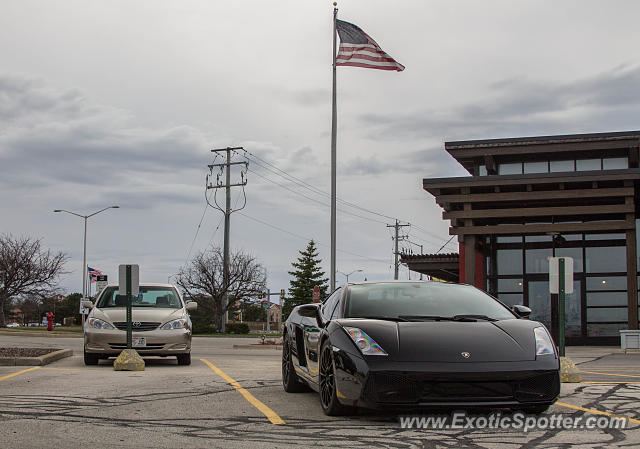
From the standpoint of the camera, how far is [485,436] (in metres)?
6.12

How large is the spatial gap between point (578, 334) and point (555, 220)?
13.5 feet

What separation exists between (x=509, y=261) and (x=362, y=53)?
10.2 meters

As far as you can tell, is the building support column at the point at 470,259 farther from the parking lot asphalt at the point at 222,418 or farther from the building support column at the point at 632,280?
the parking lot asphalt at the point at 222,418

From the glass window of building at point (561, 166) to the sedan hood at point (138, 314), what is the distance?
62.9 feet

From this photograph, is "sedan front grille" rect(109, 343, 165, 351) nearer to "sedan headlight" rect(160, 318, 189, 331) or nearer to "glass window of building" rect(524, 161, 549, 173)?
"sedan headlight" rect(160, 318, 189, 331)

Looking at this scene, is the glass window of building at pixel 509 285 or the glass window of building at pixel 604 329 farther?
the glass window of building at pixel 509 285

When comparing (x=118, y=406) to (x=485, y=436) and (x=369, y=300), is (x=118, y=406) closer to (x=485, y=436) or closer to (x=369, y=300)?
(x=369, y=300)

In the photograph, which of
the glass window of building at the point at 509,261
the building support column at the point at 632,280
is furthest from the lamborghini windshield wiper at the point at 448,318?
the glass window of building at the point at 509,261

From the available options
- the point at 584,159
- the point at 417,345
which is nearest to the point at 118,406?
the point at 417,345

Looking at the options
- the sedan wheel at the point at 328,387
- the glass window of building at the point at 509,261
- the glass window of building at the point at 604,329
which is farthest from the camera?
the glass window of building at the point at 509,261

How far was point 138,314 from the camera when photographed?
14.5m

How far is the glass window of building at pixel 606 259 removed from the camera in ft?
92.8

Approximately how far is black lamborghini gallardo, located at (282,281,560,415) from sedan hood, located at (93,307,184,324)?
694 cm

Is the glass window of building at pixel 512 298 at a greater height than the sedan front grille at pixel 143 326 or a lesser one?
greater
